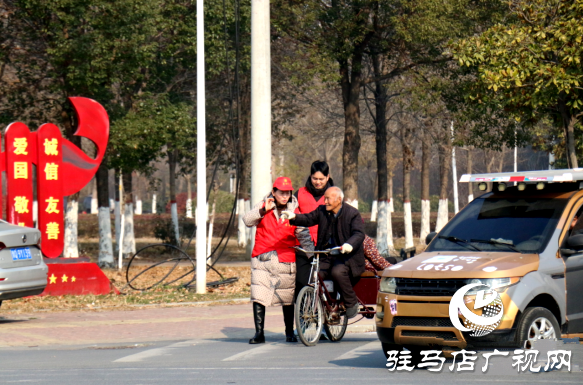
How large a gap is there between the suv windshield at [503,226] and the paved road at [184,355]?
3.63ft

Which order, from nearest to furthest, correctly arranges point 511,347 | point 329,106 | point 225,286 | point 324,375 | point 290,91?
point 511,347 → point 324,375 → point 225,286 → point 290,91 → point 329,106

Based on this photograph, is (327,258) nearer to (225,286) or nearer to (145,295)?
(145,295)

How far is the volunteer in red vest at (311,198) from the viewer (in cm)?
977

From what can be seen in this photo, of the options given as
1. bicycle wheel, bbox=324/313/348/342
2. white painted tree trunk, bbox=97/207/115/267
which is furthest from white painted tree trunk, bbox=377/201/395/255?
bicycle wheel, bbox=324/313/348/342

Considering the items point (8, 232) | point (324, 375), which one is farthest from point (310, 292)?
point (8, 232)

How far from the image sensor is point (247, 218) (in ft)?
31.3

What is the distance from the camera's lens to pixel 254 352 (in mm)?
9555

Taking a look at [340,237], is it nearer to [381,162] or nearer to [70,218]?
[70,218]

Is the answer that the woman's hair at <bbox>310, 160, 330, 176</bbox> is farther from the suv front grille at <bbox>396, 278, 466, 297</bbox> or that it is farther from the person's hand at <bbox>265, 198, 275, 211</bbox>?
the suv front grille at <bbox>396, 278, 466, 297</bbox>

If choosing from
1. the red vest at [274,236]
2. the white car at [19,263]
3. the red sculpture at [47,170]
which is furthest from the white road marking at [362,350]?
the red sculpture at [47,170]

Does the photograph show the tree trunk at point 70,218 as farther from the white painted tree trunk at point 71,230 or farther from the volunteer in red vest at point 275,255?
the volunteer in red vest at point 275,255

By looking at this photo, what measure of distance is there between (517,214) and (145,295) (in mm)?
9557

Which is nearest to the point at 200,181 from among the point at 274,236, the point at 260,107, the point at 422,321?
the point at 260,107

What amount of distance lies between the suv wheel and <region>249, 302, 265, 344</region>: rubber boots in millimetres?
3631
